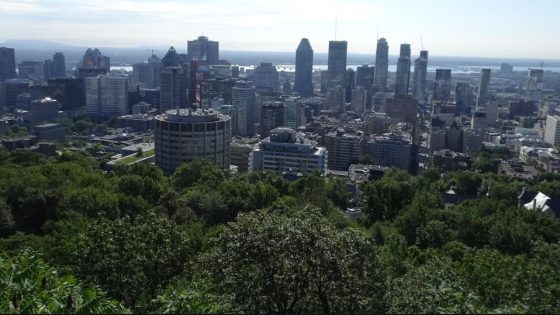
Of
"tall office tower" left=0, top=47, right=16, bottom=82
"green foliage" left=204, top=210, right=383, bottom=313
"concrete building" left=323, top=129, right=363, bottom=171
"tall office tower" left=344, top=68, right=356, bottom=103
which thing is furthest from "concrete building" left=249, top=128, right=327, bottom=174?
"tall office tower" left=0, top=47, right=16, bottom=82

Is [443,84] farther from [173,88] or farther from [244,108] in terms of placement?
[173,88]

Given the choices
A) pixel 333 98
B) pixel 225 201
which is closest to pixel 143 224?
pixel 225 201

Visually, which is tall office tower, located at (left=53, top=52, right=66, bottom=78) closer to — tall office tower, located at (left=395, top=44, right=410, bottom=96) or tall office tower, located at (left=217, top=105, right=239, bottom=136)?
tall office tower, located at (left=217, top=105, right=239, bottom=136)

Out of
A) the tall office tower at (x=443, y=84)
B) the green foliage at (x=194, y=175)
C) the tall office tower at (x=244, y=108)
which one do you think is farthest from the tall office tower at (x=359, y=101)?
the green foliage at (x=194, y=175)

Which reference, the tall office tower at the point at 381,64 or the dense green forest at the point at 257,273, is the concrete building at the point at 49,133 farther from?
the tall office tower at the point at 381,64

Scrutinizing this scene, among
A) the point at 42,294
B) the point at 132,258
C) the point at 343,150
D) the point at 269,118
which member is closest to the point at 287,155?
the point at 343,150
